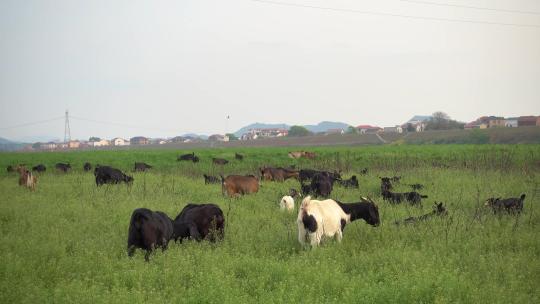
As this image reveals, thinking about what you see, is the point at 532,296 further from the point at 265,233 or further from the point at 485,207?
the point at 485,207

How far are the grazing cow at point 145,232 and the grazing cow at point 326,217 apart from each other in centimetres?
262

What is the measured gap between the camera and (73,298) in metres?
5.98

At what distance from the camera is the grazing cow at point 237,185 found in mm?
15748

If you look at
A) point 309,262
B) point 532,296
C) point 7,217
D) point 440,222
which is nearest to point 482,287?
point 532,296

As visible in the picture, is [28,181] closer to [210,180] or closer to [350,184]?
[210,180]

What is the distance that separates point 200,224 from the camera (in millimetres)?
9398

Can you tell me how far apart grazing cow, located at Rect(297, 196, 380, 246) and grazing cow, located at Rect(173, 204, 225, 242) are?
1.76 m

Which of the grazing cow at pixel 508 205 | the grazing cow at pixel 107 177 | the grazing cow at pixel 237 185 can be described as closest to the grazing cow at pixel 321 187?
the grazing cow at pixel 237 185

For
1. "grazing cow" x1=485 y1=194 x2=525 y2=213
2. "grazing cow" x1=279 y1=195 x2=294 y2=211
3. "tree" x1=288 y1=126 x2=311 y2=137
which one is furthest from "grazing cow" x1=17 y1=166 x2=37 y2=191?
"tree" x1=288 y1=126 x2=311 y2=137

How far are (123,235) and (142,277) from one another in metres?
3.11

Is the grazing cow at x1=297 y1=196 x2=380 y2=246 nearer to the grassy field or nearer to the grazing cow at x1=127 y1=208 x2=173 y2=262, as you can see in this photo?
the grassy field

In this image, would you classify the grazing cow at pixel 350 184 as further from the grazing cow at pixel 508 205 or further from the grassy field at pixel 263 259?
the grazing cow at pixel 508 205

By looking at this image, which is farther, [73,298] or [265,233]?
[265,233]

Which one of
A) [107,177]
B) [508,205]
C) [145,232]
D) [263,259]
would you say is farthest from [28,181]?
[508,205]
